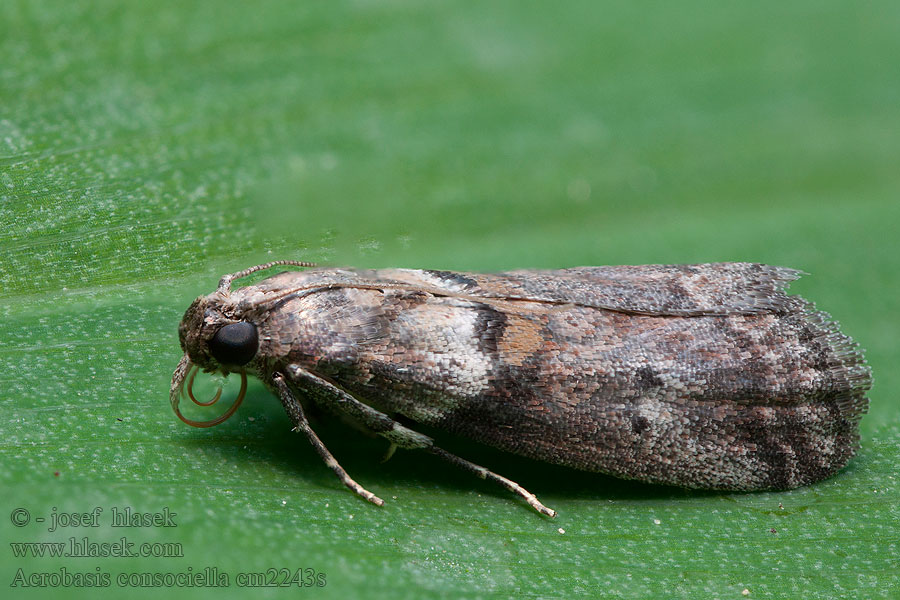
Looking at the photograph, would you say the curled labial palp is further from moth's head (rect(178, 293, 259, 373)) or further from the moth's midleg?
the moth's midleg

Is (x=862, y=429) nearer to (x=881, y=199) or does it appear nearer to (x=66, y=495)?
(x=881, y=199)

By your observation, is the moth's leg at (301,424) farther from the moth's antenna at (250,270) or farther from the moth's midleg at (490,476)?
the moth's antenna at (250,270)

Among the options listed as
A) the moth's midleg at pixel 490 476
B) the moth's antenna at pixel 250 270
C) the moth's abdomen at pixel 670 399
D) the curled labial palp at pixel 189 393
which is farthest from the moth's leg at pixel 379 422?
the moth's antenna at pixel 250 270

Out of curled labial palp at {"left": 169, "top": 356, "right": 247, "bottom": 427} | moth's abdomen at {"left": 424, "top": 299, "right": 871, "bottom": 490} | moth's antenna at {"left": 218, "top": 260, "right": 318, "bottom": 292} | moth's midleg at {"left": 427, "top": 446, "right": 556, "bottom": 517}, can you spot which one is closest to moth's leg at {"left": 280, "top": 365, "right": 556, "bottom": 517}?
moth's midleg at {"left": 427, "top": 446, "right": 556, "bottom": 517}

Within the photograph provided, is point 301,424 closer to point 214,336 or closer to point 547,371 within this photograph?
point 214,336

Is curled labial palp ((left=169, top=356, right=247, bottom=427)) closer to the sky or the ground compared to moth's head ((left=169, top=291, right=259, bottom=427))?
closer to the ground

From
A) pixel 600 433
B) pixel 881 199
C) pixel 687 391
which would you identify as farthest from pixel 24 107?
pixel 881 199
